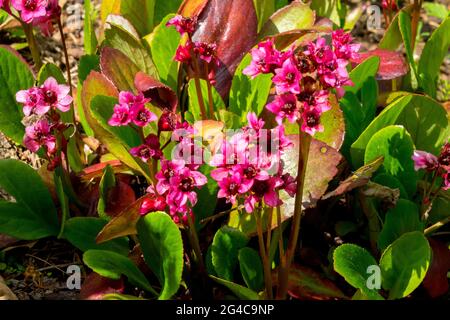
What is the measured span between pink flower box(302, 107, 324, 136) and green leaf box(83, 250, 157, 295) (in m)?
0.67

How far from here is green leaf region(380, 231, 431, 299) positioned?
182cm

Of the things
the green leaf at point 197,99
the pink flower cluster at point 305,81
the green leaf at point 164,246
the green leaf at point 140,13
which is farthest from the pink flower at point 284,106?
the green leaf at point 140,13

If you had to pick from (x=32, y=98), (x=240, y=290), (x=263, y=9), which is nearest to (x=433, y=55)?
(x=263, y=9)

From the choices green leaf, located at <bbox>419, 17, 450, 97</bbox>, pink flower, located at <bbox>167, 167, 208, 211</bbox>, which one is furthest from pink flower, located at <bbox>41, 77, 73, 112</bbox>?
green leaf, located at <bbox>419, 17, 450, 97</bbox>

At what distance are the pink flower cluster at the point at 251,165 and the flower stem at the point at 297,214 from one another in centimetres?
4

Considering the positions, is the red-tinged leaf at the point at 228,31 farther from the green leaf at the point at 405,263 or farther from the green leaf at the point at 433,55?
the green leaf at the point at 405,263

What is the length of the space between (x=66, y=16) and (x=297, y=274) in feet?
6.02

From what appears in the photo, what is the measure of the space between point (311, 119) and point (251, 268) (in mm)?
559

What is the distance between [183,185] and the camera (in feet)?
5.41

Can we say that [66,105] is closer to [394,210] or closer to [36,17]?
[36,17]

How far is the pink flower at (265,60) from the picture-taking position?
62.9 inches

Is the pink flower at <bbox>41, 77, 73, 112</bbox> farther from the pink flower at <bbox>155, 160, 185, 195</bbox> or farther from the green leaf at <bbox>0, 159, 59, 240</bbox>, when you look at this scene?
the pink flower at <bbox>155, 160, 185, 195</bbox>

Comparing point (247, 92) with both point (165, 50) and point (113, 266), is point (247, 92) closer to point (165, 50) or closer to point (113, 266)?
point (165, 50)
